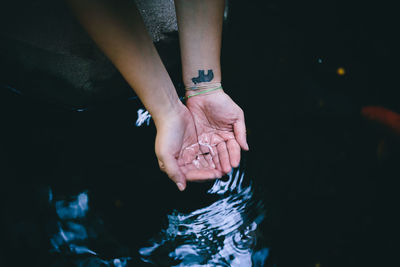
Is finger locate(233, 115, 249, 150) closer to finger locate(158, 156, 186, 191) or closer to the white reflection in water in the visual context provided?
finger locate(158, 156, 186, 191)

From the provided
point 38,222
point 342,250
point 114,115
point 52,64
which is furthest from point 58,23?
point 342,250

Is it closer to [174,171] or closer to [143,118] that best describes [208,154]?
[174,171]

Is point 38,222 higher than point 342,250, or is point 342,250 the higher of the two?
point 38,222

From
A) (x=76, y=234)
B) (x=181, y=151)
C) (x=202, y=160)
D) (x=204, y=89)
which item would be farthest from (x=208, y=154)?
(x=76, y=234)

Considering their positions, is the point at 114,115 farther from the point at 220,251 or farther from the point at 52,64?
the point at 220,251

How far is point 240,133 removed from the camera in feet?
5.36

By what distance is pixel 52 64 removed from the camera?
202 cm

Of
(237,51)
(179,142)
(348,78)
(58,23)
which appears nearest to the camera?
(179,142)

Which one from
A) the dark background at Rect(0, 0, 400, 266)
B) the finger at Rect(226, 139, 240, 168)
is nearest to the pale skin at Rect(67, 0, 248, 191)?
the finger at Rect(226, 139, 240, 168)

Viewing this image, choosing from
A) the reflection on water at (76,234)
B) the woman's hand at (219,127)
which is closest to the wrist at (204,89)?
the woman's hand at (219,127)

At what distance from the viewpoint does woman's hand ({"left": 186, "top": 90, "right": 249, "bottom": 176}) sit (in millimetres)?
1595

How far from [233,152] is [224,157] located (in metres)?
0.07

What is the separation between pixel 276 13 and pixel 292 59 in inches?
22.5

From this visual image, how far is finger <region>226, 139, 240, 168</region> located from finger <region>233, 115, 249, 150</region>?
0.10 feet
